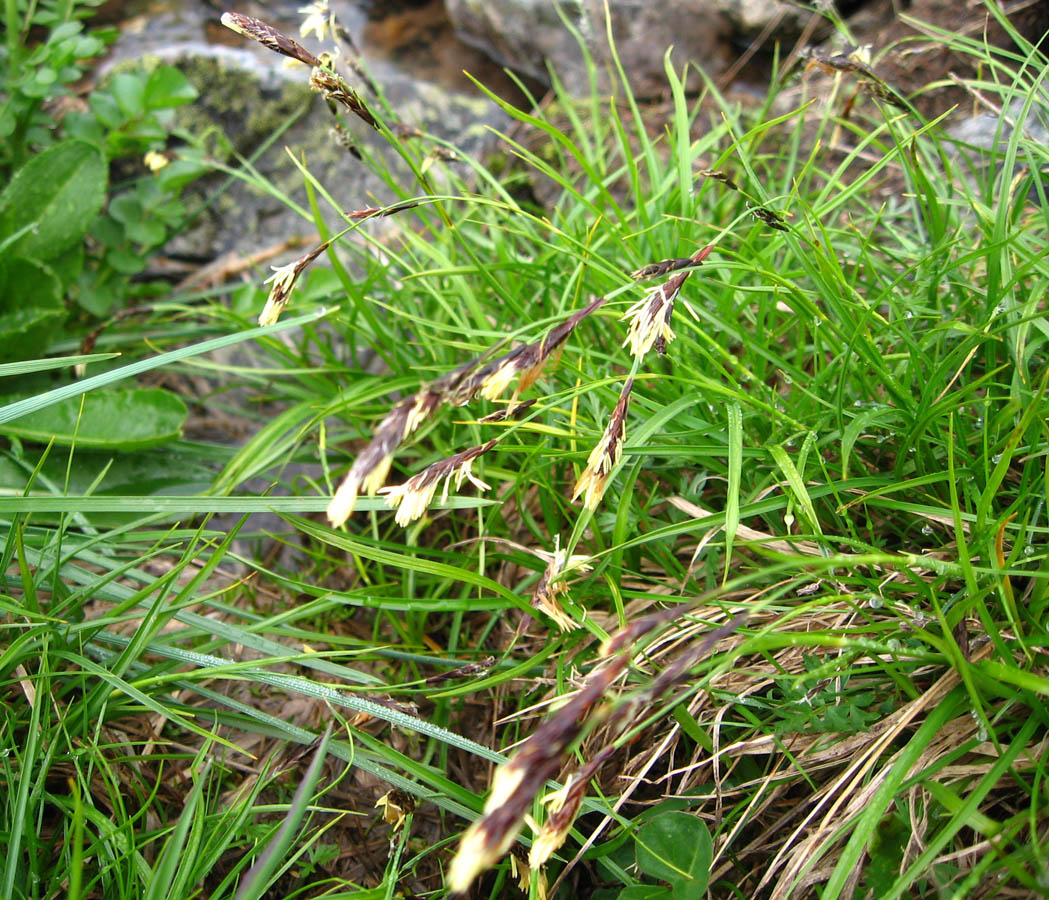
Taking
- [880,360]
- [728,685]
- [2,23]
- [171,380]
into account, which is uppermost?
[2,23]

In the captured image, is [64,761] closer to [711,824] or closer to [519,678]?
[519,678]

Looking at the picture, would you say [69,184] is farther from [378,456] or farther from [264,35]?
[378,456]

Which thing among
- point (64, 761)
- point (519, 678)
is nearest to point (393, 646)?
point (519, 678)

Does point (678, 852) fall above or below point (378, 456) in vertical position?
below

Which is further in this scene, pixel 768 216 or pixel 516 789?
pixel 768 216

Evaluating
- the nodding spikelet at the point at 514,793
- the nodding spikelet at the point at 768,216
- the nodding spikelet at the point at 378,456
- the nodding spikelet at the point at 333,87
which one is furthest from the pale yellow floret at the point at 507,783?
the nodding spikelet at the point at 333,87

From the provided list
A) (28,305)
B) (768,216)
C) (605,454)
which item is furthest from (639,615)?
(28,305)
